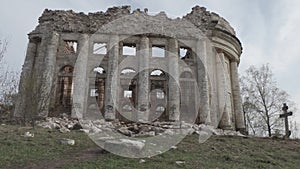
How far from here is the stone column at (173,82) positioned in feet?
66.7

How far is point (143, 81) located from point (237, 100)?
7651mm

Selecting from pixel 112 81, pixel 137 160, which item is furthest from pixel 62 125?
pixel 137 160

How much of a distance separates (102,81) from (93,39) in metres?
3.51

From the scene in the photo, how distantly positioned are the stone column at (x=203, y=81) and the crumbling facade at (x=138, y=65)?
0.04 ft

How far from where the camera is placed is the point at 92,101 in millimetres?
22641

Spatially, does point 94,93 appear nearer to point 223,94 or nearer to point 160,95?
point 160,95

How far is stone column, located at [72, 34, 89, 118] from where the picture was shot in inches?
779

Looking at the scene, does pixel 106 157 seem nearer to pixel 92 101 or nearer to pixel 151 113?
pixel 151 113

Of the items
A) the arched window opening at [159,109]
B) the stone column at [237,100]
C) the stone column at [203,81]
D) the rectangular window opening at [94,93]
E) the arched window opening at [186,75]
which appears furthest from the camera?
the rectangular window opening at [94,93]

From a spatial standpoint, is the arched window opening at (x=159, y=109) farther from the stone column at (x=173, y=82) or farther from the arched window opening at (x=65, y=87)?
the arched window opening at (x=65, y=87)

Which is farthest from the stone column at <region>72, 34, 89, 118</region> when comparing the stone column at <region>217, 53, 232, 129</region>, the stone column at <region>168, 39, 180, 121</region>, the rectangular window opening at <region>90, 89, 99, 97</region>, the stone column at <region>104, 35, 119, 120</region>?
the stone column at <region>217, 53, 232, 129</region>

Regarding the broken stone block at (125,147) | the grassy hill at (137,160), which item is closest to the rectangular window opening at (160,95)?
the grassy hill at (137,160)

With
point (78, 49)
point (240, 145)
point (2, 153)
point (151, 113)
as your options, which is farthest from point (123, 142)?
point (78, 49)

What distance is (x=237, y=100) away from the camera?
23516 millimetres
